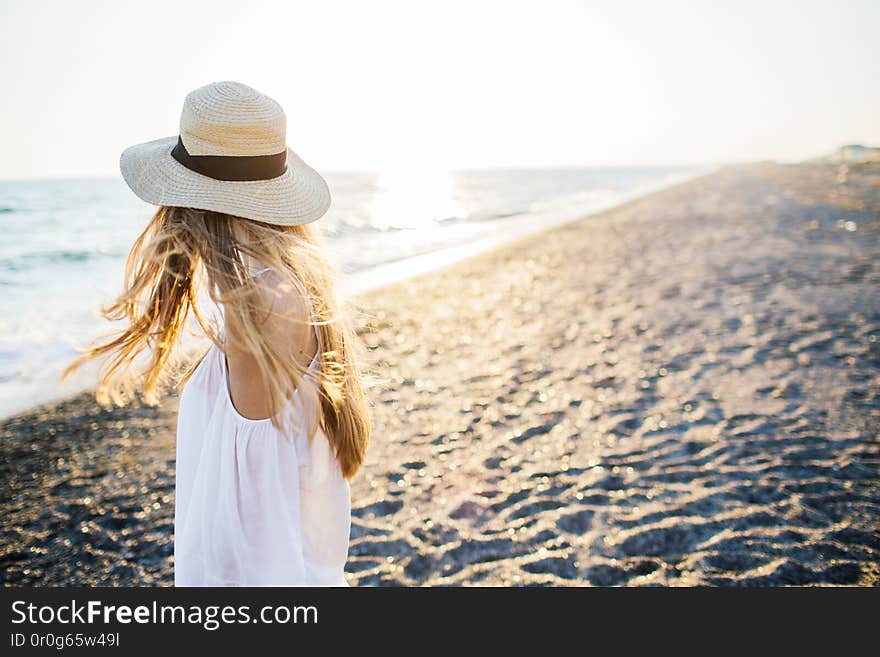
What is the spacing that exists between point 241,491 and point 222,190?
0.72m

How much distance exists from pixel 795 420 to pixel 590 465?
1.78 m

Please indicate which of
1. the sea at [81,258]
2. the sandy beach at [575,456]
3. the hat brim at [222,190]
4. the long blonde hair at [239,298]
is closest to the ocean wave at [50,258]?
the sea at [81,258]

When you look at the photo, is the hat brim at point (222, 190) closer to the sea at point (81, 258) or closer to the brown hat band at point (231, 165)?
the brown hat band at point (231, 165)

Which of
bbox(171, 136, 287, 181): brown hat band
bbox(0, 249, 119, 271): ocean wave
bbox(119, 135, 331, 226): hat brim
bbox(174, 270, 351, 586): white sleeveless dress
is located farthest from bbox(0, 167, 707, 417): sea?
bbox(174, 270, 351, 586): white sleeveless dress

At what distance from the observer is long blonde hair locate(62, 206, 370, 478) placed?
1.38 m

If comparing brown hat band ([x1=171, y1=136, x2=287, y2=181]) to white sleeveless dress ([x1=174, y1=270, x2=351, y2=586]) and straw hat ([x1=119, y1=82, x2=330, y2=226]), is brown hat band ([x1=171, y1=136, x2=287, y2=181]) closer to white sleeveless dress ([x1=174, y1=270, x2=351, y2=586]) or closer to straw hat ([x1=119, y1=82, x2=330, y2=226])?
straw hat ([x1=119, y1=82, x2=330, y2=226])

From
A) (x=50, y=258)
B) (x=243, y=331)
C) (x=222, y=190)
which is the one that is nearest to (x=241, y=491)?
(x=243, y=331)

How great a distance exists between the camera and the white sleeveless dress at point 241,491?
1525 millimetres

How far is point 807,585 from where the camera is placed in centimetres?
317

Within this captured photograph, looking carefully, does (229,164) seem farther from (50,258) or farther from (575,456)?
(50,258)

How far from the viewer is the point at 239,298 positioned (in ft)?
4.42

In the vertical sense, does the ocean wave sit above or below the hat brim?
below
